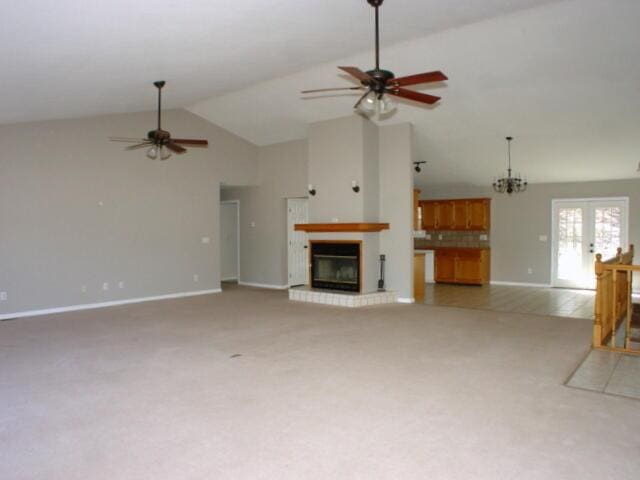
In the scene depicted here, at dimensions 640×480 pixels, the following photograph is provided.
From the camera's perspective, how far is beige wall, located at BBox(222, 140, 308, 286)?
958 centimetres

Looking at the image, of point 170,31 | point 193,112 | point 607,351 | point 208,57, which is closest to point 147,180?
point 193,112

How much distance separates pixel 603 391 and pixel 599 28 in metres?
3.68

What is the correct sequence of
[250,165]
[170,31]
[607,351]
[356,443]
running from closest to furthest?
[356,443]
[170,31]
[607,351]
[250,165]

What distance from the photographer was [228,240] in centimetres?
1127

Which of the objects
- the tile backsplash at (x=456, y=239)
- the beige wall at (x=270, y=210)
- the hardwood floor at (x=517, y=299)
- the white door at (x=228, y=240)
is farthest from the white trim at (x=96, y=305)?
the tile backsplash at (x=456, y=239)

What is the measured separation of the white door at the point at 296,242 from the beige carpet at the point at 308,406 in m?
4.13

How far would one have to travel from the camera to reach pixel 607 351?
469 cm

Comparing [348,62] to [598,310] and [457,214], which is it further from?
A: [457,214]

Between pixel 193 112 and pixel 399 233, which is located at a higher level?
pixel 193 112

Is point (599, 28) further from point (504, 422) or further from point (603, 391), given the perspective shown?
point (504, 422)

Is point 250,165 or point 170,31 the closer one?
point 170,31

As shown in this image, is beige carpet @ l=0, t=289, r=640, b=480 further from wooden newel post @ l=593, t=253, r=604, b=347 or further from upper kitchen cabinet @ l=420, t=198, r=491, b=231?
upper kitchen cabinet @ l=420, t=198, r=491, b=231

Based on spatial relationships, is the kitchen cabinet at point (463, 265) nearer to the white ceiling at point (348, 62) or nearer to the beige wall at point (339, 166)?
the white ceiling at point (348, 62)

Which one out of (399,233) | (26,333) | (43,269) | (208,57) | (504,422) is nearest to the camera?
(504,422)
